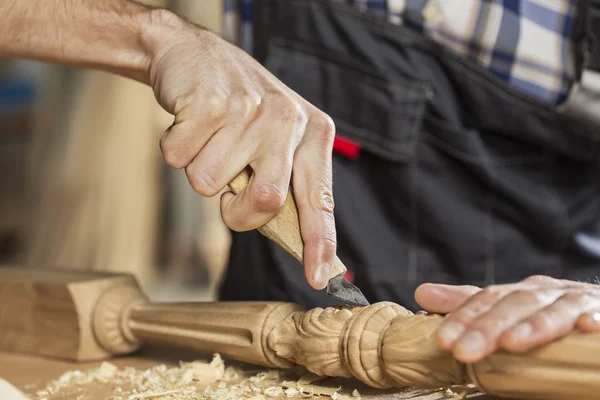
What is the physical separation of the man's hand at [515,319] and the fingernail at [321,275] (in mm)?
220

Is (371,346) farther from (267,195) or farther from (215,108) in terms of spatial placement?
(215,108)

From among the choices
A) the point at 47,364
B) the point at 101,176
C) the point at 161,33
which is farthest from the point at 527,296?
the point at 101,176

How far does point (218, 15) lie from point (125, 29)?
2486 mm

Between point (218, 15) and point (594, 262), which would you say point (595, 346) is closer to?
point (594, 262)

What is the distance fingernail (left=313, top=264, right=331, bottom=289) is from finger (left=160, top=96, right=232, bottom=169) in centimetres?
29

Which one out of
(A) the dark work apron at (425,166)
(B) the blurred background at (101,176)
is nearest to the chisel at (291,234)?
(A) the dark work apron at (425,166)

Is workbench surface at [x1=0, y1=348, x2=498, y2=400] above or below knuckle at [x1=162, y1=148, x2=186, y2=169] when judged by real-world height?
below

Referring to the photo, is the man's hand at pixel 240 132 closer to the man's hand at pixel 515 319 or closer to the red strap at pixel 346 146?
the man's hand at pixel 515 319

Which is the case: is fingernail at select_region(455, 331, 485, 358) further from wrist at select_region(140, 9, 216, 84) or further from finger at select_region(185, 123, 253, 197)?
wrist at select_region(140, 9, 216, 84)

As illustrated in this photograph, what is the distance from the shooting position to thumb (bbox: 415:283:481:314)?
107 cm

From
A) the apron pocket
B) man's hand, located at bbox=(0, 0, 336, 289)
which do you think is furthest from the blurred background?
man's hand, located at bbox=(0, 0, 336, 289)

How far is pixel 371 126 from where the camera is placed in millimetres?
1815

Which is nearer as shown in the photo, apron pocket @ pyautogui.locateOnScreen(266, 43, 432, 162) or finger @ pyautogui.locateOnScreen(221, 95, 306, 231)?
finger @ pyautogui.locateOnScreen(221, 95, 306, 231)

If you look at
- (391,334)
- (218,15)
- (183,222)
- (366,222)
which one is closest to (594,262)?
(366,222)
